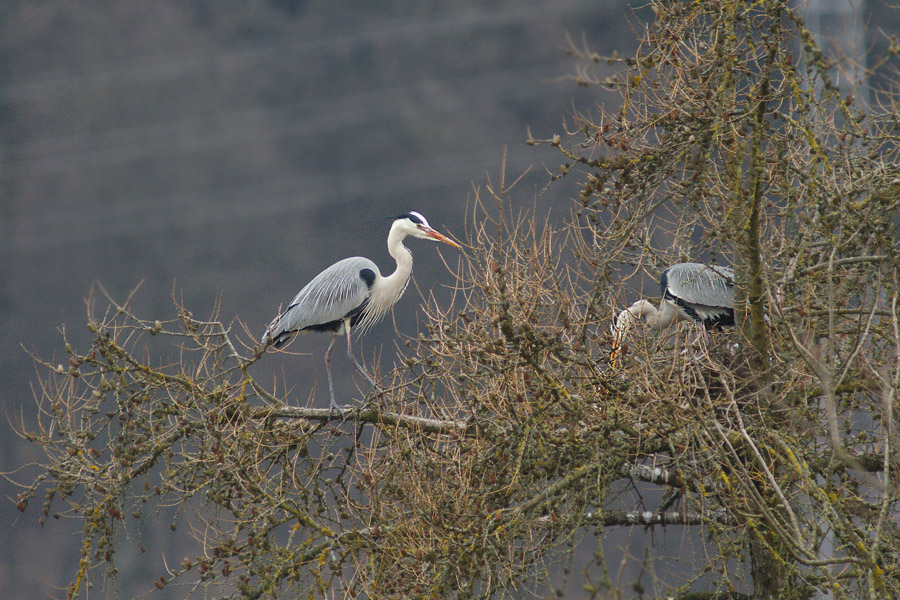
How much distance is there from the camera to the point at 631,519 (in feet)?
16.7

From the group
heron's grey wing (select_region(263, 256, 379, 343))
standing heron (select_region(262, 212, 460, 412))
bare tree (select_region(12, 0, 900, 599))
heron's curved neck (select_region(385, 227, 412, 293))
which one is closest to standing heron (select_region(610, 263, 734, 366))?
bare tree (select_region(12, 0, 900, 599))

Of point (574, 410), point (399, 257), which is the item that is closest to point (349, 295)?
point (399, 257)

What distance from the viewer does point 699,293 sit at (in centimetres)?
630

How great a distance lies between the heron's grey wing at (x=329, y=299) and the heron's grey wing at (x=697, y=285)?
6.40 feet

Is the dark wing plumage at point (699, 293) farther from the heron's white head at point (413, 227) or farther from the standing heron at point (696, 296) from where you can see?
the heron's white head at point (413, 227)

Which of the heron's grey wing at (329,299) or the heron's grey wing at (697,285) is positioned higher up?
the heron's grey wing at (329,299)

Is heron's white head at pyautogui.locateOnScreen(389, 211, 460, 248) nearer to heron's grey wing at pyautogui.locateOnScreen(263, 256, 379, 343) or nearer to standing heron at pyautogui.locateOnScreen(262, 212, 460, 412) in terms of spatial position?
standing heron at pyautogui.locateOnScreen(262, 212, 460, 412)

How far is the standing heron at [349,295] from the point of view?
244 inches

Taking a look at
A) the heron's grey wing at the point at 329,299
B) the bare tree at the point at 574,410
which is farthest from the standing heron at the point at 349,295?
the bare tree at the point at 574,410

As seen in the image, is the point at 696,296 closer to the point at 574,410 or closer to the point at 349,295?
the point at 349,295

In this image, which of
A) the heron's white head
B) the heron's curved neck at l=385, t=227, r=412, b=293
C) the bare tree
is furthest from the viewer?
the heron's curved neck at l=385, t=227, r=412, b=293

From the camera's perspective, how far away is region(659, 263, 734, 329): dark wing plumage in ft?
19.1

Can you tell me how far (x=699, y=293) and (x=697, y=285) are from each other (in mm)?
53

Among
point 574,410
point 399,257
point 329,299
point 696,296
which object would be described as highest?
point 399,257
